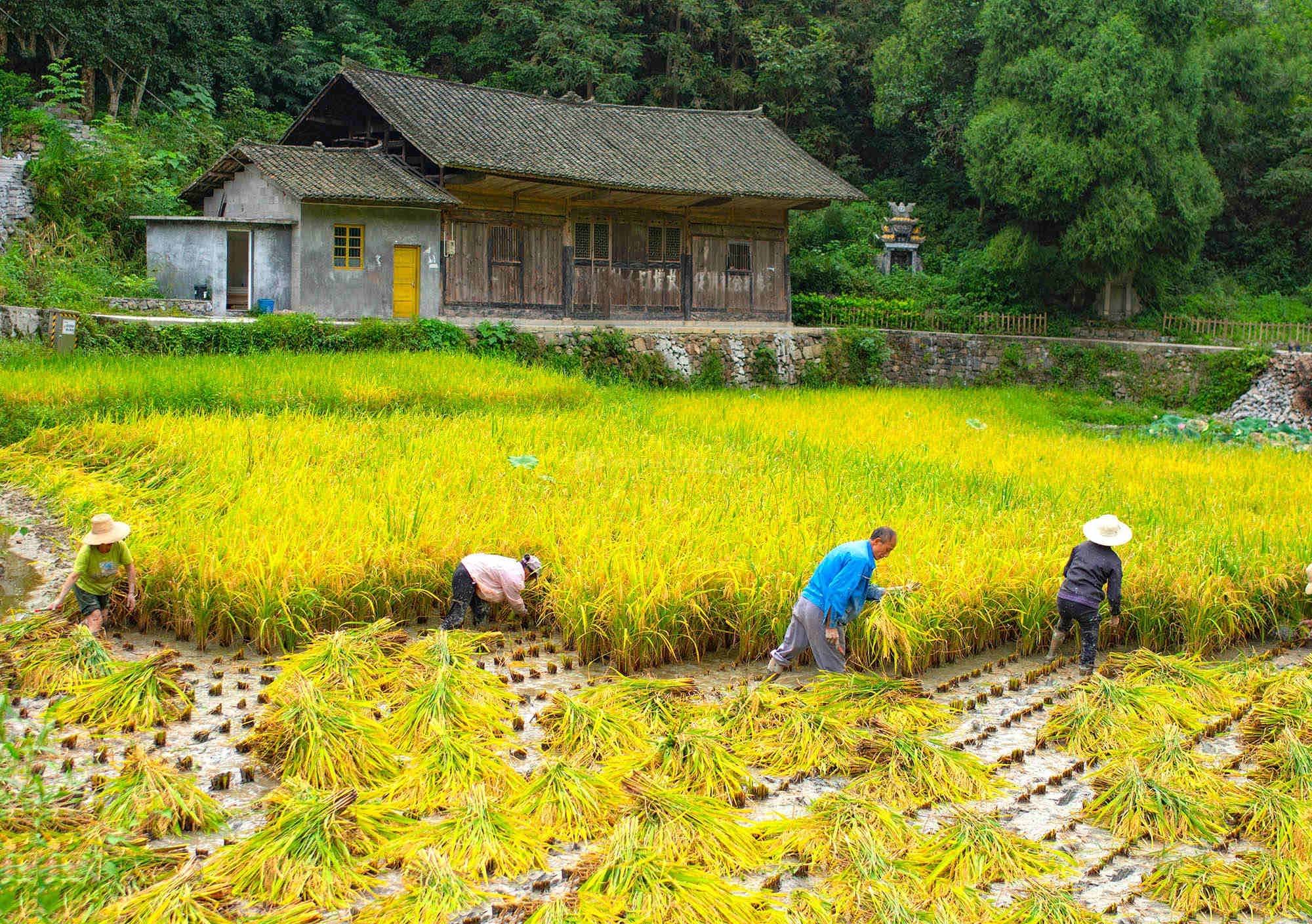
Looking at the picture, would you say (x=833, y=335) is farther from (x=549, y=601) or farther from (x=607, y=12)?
(x=549, y=601)

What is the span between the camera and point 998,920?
4441 mm

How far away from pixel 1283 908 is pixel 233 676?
5.20m

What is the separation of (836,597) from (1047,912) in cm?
247

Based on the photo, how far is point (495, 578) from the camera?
24.8ft

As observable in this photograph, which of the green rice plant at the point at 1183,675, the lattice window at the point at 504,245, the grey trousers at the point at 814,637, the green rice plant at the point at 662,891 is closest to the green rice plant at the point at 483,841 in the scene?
the green rice plant at the point at 662,891

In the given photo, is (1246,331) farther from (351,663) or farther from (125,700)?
(125,700)

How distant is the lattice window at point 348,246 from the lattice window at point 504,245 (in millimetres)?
2354

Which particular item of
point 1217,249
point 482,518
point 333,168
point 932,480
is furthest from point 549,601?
point 1217,249

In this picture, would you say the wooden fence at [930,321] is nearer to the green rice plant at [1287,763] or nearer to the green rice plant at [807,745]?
the green rice plant at [1287,763]

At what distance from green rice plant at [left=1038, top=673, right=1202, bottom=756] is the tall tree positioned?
726 inches

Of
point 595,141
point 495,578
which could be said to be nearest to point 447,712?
point 495,578

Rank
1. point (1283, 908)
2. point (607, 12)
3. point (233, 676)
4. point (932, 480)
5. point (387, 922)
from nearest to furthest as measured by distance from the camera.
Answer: point (387, 922), point (1283, 908), point (233, 676), point (932, 480), point (607, 12)

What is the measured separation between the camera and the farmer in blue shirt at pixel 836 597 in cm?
670

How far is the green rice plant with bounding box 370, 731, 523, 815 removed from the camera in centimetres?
519
